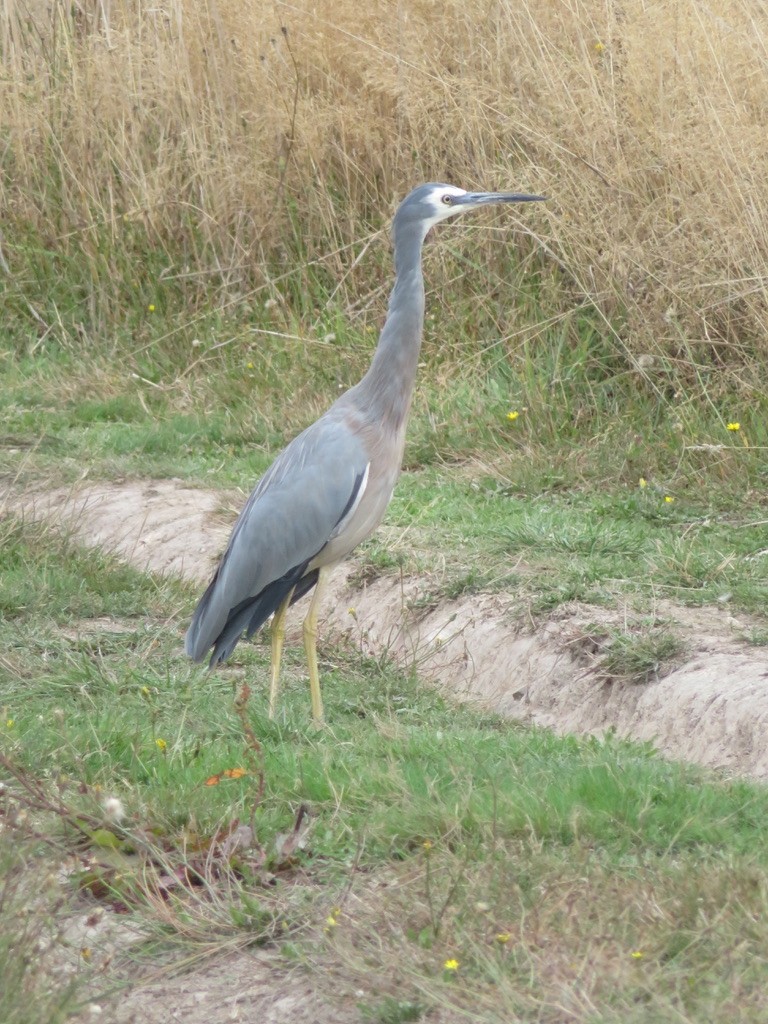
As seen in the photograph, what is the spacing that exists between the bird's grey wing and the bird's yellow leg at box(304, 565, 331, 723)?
11 cm

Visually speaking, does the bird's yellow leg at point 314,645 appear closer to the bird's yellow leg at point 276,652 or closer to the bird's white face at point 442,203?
the bird's yellow leg at point 276,652

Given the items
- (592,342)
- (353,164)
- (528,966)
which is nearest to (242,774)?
(528,966)

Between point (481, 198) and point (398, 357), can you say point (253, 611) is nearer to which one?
point (398, 357)

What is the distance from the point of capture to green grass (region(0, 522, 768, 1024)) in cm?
282

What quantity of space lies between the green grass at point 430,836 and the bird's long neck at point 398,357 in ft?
2.87

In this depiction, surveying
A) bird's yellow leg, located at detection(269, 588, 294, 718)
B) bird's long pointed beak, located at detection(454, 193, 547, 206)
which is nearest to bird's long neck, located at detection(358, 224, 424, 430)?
bird's long pointed beak, located at detection(454, 193, 547, 206)

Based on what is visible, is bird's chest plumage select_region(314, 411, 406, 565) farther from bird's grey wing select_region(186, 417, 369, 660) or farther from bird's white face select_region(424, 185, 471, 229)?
bird's white face select_region(424, 185, 471, 229)

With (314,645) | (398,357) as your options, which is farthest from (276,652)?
(398,357)

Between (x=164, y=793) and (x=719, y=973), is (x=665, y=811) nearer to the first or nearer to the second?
(x=719, y=973)

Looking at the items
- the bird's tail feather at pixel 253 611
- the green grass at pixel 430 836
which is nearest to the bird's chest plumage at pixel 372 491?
the bird's tail feather at pixel 253 611

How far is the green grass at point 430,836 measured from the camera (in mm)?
2820

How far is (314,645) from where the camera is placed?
4.82 metres

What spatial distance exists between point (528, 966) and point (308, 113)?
6306mm

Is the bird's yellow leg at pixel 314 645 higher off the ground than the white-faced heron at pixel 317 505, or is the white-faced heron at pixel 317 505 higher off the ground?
the white-faced heron at pixel 317 505
